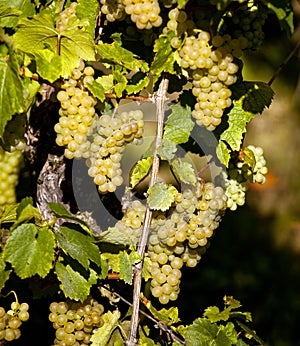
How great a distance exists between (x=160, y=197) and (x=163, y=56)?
33 cm

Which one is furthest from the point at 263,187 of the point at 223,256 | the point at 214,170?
the point at 214,170

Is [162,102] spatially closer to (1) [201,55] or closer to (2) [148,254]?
(1) [201,55]

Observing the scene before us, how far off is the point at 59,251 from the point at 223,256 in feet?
7.35

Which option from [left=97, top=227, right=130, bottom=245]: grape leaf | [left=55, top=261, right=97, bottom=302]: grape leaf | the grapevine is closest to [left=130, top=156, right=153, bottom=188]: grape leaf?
the grapevine

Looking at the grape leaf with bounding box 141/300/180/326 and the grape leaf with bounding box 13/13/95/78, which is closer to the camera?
the grape leaf with bounding box 13/13/95/78

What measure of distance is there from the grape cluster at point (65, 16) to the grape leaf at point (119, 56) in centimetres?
9

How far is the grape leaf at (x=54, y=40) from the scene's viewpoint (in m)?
1.52

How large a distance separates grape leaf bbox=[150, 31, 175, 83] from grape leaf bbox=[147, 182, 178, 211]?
27cm

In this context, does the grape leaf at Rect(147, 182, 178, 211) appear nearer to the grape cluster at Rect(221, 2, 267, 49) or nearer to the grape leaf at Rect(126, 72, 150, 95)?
the grape leaf at Rect(126, 72, 150, 95)

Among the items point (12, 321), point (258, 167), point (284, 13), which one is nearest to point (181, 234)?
point (258, 167)

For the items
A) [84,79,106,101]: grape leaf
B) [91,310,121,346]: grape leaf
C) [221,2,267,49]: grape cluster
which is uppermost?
[221,2,267,49]: grape cluster

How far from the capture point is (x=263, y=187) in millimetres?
4707

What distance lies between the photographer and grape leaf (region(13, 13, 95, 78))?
1517 millimetres

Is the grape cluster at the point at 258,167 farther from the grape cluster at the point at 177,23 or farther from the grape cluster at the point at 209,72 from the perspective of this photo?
the grape cluster at the point at 177,23
